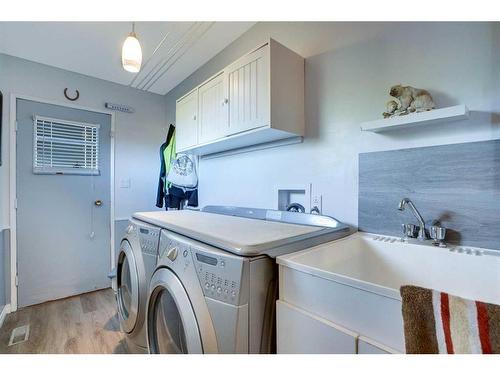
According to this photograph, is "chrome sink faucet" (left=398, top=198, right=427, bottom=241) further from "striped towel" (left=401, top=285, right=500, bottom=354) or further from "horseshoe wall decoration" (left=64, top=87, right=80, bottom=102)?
"horseshoe wall decoration" (left=64, top=87, right=80, bottom=102)

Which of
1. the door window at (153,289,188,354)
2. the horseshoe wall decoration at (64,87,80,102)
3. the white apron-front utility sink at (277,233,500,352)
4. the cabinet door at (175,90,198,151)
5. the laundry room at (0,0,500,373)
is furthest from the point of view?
the horseshoe wall decoration at (64,87,80,102)

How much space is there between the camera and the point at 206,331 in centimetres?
83

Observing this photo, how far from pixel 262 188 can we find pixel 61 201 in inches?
84.0

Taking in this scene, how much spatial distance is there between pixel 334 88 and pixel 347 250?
35.7 inches

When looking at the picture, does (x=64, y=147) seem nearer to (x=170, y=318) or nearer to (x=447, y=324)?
(x=170, y=318)

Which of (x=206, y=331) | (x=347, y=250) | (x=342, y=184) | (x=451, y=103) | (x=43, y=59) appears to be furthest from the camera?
(x=43, y=59)

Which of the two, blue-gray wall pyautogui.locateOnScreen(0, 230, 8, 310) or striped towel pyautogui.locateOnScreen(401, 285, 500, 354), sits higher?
striped towel pyautogui.locateOnScreen(401, 285, 500, 354)

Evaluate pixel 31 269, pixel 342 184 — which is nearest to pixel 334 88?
pixel 342 184

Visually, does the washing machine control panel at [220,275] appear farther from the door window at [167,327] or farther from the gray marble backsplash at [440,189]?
the gray marble backsplash at [440,189]

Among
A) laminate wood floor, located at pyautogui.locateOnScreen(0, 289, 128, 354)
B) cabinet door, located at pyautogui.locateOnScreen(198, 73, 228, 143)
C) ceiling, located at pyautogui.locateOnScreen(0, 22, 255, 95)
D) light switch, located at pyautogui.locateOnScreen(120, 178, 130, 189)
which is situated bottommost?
laminate wood floor, located at pyautogui.locateOnScreen(0, 289, 128, 354)

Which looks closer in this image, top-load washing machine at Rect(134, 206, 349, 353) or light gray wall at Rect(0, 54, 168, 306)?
top-load washing machine at Rect(134, 206, 349, 353)

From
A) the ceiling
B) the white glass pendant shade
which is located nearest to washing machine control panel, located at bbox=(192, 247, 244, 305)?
the white glass pendant shade

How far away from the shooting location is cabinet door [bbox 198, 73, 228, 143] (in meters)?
1.66

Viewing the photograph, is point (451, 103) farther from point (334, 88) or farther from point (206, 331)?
point (206, 331)
